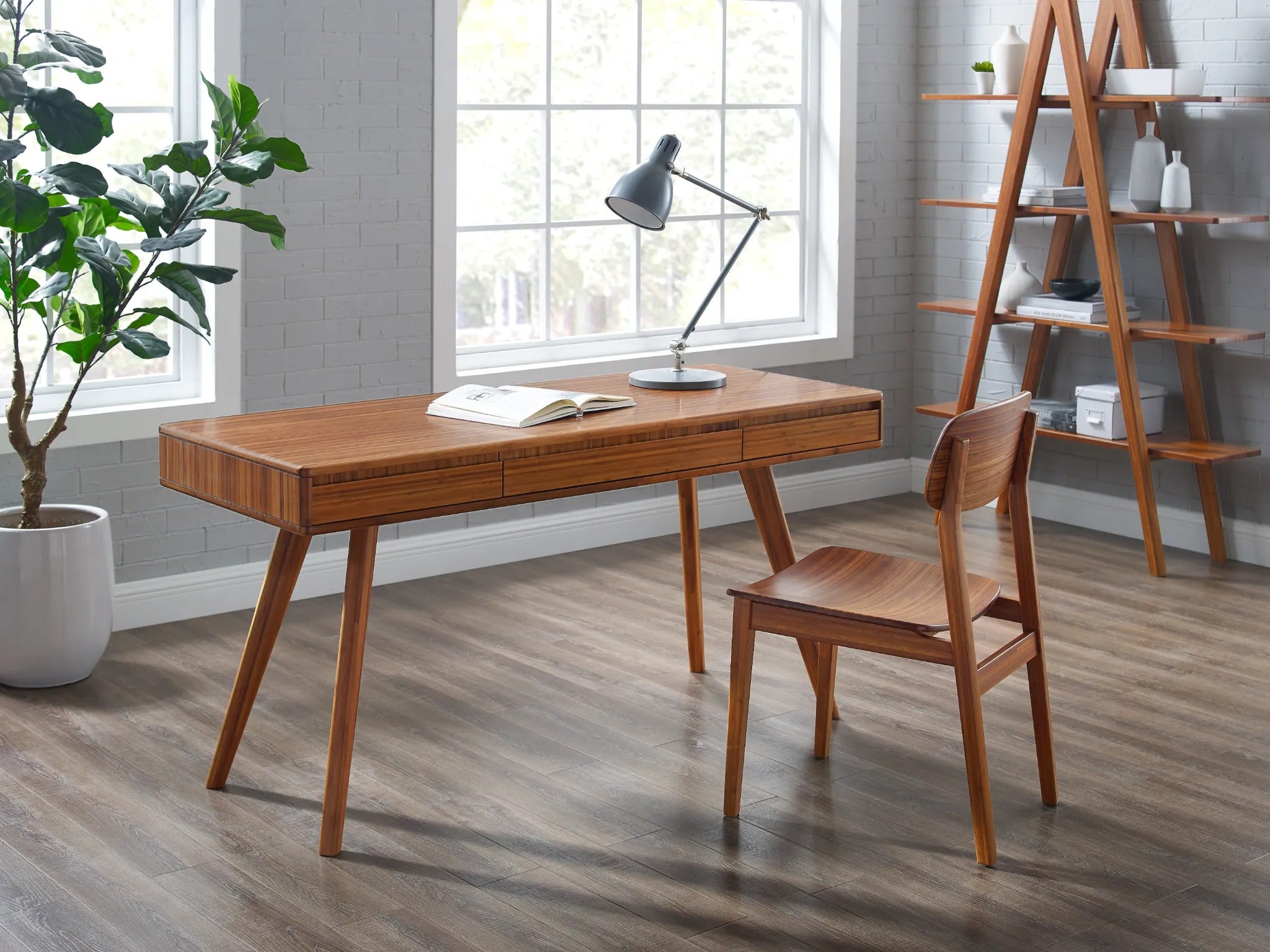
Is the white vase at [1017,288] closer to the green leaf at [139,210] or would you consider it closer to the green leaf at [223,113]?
the green leaf at [223,113]

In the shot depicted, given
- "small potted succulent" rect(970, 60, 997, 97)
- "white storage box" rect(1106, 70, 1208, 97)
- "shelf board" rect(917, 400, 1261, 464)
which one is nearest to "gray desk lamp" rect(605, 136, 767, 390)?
"shelf board" rect(917, 400, 1261, 464)

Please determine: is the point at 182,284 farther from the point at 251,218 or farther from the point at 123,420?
the point at 123,420

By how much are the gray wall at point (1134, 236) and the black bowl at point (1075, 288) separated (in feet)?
0.69

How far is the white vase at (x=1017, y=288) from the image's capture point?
550 cm

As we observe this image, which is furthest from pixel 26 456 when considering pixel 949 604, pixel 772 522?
pixel 949 604

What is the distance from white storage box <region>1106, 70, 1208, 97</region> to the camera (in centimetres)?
489

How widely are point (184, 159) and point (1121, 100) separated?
3001 mm

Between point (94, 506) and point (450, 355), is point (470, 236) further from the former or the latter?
point (94, 506)

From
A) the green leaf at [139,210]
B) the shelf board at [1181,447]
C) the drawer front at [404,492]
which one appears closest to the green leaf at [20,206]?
the green leaf at [139,210]

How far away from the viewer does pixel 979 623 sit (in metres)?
4.38

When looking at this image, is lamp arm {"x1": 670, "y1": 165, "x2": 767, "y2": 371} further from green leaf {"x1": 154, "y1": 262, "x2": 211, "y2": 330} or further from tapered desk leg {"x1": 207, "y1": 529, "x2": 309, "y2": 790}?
green leaf {"x1": 154, "y1": 262, "x2": 211, "y2": 330}

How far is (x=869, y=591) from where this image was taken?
3047 millimetres

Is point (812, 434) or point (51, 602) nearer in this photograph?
point (812, 434)

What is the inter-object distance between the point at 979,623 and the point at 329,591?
1.96 m
